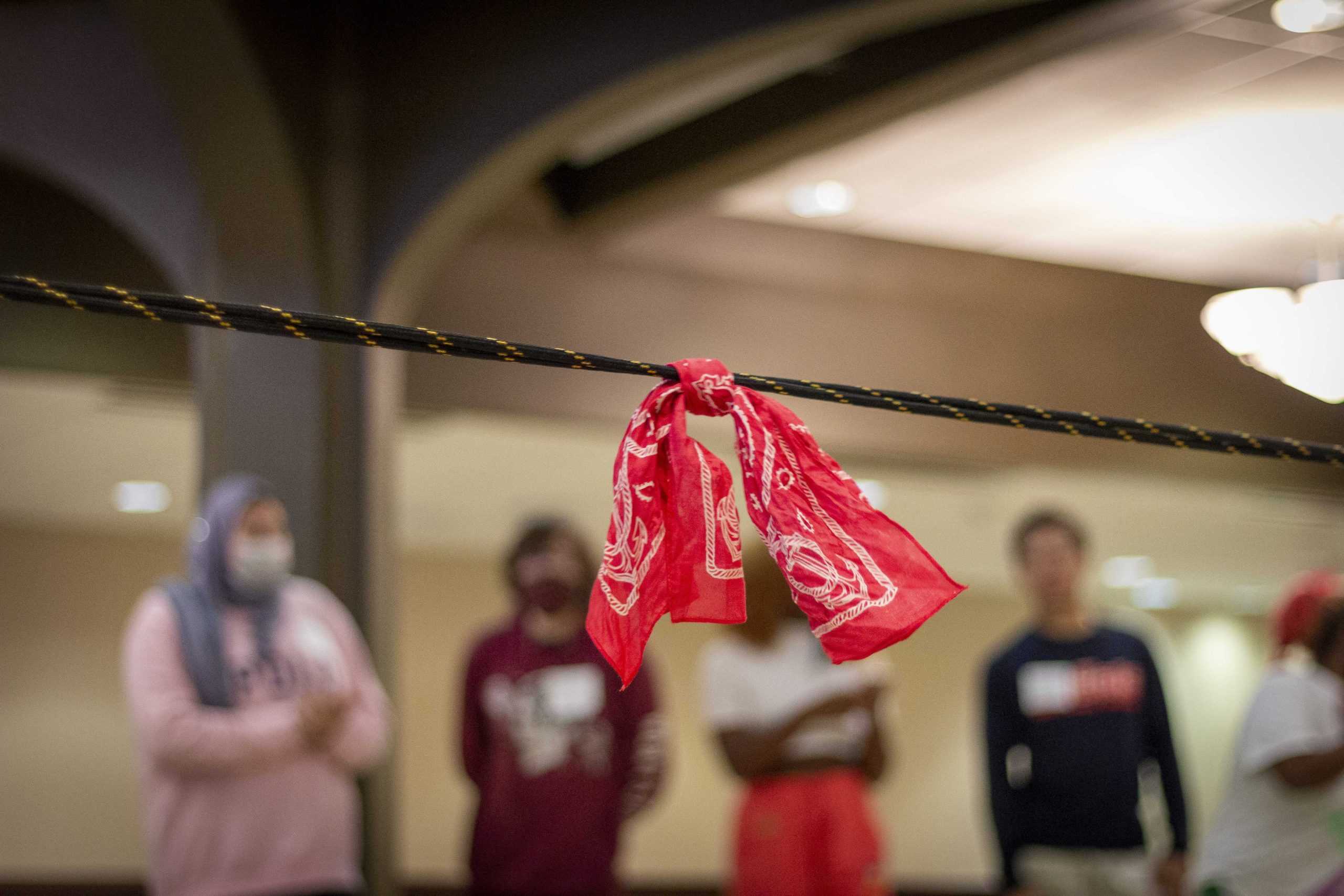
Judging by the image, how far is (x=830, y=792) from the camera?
10.2ft

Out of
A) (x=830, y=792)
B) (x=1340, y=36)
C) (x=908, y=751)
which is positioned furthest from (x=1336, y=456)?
(x=908, y=751)

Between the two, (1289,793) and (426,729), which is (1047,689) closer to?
(1289,793)

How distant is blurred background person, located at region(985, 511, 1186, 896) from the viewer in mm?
2996

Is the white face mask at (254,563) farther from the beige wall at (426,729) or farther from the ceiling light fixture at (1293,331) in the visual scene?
the beige wall at (426,729)

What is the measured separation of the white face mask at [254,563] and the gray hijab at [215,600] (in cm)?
1

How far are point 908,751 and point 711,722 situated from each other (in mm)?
7765

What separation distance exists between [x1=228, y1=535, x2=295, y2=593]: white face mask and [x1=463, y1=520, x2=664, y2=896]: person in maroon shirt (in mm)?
625

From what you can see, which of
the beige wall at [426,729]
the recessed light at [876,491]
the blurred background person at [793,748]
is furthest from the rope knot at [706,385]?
the beige wall at [426,729]

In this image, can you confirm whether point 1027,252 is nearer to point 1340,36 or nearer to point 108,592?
point 1340,36

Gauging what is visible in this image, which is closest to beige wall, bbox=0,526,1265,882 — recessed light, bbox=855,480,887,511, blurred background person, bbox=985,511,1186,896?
recessed light, bbox=855,480,887,511

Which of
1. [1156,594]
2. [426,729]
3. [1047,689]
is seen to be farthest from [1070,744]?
[1156,594]

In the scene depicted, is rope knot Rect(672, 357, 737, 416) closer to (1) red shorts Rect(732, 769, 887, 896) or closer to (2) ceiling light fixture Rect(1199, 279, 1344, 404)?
(1) red shorts Rect(732, 769, 887, 896)

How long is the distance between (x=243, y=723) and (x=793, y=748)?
3.90 feet

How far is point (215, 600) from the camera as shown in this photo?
8.55ft
